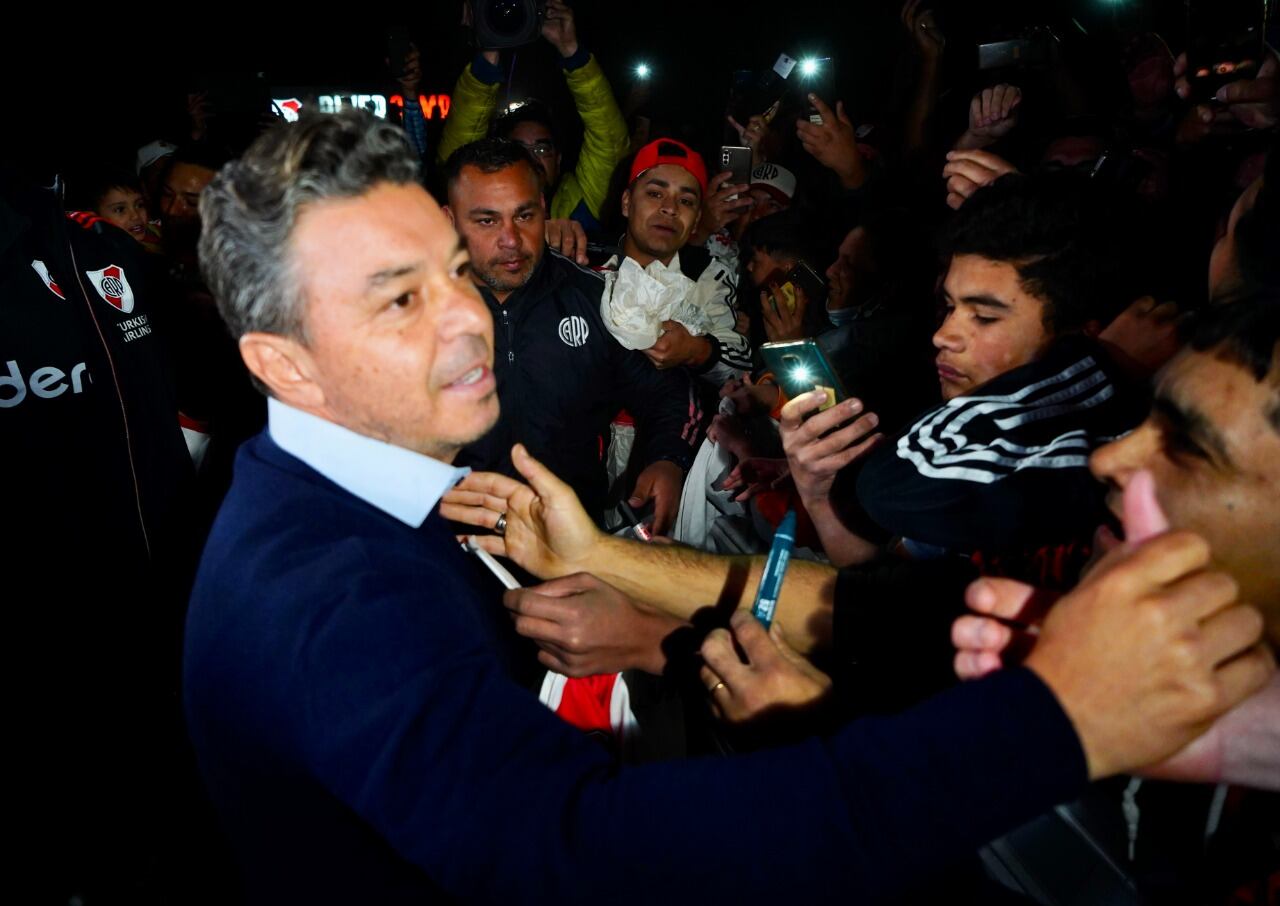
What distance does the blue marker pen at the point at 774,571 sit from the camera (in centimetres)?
137

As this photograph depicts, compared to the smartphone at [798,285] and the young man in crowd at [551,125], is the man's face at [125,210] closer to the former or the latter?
the young man in crowd at [551,125]

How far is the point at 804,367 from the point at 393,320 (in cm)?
138

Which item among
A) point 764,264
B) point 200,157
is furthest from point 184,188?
point 764,264

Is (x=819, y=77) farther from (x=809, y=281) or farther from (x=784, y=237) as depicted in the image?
(x=809, y=281)

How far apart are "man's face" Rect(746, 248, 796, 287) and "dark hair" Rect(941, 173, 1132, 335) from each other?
1.65 m

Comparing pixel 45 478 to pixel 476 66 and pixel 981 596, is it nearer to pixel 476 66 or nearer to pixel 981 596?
pixel 981 596

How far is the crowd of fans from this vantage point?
111 centimetres

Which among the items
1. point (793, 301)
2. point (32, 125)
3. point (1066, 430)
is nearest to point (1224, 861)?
point (1066, 430)

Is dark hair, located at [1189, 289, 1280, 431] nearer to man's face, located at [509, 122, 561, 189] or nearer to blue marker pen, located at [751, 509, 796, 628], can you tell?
blue marker pen, located at [751, 509, 796, 628]

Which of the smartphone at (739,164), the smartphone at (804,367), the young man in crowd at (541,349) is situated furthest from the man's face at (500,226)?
the smartphone at (739,164)

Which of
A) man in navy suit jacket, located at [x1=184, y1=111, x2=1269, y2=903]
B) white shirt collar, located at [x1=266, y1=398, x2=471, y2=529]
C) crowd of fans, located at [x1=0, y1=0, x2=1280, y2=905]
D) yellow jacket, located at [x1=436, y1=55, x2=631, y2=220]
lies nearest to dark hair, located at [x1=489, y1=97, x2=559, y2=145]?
yellow jacket, located at [x1=436, y1=55, x2=631, y2=220]

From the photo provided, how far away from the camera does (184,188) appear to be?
15.5 feet

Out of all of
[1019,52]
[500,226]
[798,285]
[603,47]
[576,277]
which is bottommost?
[798,285]

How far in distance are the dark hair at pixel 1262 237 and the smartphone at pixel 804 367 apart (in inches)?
41.4
